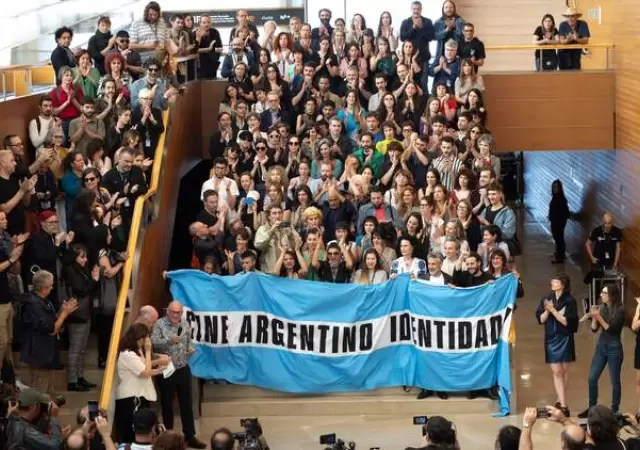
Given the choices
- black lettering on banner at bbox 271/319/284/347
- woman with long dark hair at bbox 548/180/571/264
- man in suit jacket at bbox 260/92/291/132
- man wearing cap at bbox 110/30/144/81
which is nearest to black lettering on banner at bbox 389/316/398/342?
black lettering on banner at bbox 271/319/284/347

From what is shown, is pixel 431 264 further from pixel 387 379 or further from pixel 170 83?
pixel 170 83

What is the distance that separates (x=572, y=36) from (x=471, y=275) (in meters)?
8.18

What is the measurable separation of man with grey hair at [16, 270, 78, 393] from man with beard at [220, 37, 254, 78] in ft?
24.8


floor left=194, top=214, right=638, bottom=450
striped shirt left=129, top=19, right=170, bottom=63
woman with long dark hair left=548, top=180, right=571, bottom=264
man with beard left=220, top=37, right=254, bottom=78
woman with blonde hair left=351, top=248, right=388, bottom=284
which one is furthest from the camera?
woman with long dark hair left=548, top=180, right=571, bottom=264

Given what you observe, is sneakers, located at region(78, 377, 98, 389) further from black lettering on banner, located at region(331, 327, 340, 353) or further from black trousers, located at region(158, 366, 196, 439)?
black lettering on banner, located at region(331, 327, 340, 353)

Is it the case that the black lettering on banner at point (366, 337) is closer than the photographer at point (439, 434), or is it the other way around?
the photographer at point (439, 434)

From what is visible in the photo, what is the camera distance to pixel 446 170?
18.0 meters

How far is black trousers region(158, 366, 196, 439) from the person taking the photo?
14594mm

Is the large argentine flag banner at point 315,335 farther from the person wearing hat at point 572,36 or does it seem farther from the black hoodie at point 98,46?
the person wearing hat at point 572,36

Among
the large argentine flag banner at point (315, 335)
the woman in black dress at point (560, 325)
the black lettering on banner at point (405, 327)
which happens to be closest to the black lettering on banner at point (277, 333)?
the large argentine flag banner at point (315, 335)

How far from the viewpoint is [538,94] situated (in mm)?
22828

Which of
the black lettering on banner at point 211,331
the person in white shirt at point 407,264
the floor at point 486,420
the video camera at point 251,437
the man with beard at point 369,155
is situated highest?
the man with beard at point 369,155

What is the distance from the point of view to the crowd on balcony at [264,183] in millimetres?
14297

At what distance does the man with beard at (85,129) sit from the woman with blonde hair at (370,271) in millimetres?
3659
